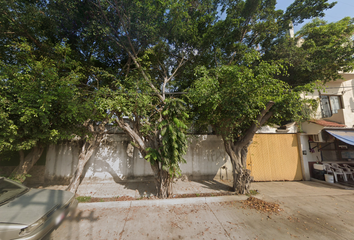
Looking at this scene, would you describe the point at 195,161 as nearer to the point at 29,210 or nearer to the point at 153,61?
the point at 153,61

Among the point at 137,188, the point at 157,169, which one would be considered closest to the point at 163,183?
the point at 157,169

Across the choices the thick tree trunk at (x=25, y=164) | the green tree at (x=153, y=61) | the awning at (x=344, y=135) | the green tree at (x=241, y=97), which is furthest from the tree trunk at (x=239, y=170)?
the thick tree trunk at (x=25, y=164)

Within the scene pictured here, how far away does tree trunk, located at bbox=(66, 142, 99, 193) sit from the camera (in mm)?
5832

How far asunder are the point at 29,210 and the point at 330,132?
12.1 meters

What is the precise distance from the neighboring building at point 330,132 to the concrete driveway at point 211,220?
308 centimetres

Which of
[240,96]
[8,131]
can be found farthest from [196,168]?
[8,131]

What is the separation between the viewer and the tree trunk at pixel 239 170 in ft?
19.1

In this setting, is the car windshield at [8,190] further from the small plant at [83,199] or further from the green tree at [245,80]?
the green tree at [245,80]

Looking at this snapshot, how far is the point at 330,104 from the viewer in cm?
983

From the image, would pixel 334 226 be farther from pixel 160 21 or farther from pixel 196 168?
pixel 160 21

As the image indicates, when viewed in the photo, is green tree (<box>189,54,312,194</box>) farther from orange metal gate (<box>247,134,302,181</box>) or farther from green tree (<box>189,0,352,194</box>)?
orange metal gate (<box>247,134,302,181</box>)

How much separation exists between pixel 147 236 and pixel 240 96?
16.5 feet

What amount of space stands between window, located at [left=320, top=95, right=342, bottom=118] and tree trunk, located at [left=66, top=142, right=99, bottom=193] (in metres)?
14.1

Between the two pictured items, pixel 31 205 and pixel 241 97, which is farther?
pixel 241 97
